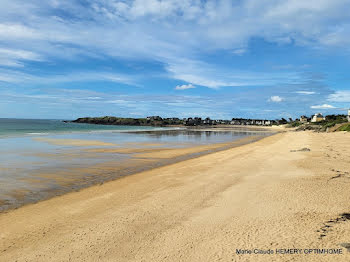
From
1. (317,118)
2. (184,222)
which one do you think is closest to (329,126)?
(184,222)

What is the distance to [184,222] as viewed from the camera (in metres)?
5.84

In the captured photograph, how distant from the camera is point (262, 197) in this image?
7.48 metres

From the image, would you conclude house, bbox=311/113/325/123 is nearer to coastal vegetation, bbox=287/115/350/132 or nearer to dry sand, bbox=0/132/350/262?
coastal vegetation, bbox=287/115/350/132

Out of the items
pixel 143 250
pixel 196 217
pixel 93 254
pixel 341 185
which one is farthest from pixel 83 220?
pixel 341 185

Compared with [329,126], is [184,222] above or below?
below

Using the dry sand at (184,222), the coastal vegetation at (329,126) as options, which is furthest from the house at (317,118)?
the dry sand at (184,222)

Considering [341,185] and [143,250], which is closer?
[143,250]

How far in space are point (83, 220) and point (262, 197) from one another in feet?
17.7

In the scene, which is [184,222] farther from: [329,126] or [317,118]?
[317,118]

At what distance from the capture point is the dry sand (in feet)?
15.0

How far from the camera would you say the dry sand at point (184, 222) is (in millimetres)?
4566

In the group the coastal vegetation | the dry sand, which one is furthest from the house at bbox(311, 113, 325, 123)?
the dry sand

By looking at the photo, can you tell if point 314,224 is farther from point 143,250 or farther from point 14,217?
point 14,217

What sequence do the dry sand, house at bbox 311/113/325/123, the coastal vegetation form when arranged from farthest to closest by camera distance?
house at bbox 311/113/325/123 → the coastal vegetation → the dry sand
